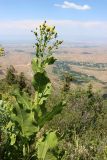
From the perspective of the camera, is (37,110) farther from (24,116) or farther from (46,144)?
(46,144)

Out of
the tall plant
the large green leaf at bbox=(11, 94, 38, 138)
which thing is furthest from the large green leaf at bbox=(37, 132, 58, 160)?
the large green leaf at bbox=(11, 94, 38, 138)

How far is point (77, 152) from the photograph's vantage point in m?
17.5

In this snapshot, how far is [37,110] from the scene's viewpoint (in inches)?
325

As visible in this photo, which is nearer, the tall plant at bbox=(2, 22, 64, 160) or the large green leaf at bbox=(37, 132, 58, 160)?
the tall plant at bbox=(2, 22, 64, 160)

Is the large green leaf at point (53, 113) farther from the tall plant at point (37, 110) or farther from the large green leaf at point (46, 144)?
the large green leaf at point (46, 144)

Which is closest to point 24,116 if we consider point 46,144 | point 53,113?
point 53,113

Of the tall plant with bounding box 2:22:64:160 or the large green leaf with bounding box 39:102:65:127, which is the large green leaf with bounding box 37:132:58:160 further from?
the large green leaf with bounding box 39:102:65:127

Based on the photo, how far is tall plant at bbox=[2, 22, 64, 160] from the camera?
8133mm

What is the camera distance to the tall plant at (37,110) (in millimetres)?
8133

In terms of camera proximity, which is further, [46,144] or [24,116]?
[46,144]

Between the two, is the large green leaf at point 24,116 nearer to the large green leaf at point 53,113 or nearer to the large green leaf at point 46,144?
the large green leaf at point 53,113

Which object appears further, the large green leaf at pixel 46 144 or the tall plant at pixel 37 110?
the large green leaf at pixel 46 144

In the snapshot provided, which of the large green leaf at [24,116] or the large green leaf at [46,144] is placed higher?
the large green leaf at [24,116]

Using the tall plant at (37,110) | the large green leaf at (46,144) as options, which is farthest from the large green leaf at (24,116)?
the large green leaf at (46,144)
